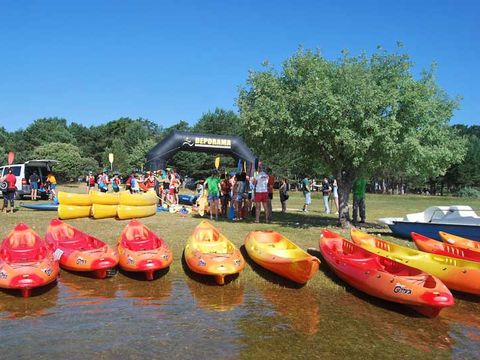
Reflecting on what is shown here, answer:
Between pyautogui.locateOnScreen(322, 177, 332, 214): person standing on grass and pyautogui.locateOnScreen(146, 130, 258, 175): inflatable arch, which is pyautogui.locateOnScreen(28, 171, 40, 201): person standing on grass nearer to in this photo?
pyautogui.locateOnScreen(146, 130, 258, 175): inflatable arch

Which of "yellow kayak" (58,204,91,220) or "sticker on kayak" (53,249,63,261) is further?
"yellow kayak" (58,204,91,220)

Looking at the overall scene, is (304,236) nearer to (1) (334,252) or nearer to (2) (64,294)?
(1) (334,252)

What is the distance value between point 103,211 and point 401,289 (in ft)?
33.3

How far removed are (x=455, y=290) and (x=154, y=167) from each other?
625 inches

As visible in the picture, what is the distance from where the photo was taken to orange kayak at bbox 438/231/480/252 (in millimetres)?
10686

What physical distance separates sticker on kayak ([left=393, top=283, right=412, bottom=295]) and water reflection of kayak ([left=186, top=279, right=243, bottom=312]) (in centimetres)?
273

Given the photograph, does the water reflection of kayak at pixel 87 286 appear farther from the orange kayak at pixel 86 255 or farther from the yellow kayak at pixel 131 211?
the yellow kayak at pixel 131 211

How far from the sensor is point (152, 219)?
15.3 metres

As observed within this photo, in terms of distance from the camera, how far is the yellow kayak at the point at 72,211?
561 inches

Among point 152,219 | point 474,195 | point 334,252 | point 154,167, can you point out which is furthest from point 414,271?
point 474,195

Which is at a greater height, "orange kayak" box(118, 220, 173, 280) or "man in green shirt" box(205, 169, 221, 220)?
"man in green shirt" box(205, 169, 221, 220)

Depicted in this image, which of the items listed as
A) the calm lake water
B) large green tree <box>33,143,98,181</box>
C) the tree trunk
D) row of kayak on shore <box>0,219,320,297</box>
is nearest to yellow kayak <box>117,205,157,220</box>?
row of kayak on shore <box>0,219,320,297</box>

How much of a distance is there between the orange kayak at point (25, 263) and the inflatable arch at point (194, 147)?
12.6 m

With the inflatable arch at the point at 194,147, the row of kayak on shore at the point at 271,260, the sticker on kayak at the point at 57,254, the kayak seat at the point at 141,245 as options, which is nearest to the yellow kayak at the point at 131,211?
the row of kayak on shore at the point at 271,260
